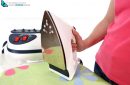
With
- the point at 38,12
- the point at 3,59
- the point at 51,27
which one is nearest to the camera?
the point at 51,27

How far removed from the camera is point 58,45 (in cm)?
61

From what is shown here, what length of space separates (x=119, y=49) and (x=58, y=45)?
16 cm

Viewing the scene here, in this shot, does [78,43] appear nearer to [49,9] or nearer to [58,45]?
[58,45]

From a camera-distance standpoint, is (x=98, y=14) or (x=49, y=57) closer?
(x=49, y=57)

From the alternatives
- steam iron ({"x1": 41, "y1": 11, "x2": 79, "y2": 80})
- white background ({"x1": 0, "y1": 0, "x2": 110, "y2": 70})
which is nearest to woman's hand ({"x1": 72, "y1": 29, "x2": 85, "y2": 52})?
steam iron ({"x1": 41, "y1": 11, "x2": 79, "y2": 80})

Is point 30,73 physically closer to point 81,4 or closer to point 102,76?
point 102,76

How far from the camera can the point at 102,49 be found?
0.68 meters

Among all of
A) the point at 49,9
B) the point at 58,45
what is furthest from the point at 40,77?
the point at 49,9

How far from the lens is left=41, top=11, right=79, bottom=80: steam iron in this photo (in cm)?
60

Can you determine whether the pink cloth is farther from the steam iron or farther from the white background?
the white background

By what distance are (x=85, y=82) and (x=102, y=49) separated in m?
0.11

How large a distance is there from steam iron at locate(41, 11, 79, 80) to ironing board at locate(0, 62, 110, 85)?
2cm

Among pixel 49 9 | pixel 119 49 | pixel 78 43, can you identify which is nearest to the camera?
pixel 119 49

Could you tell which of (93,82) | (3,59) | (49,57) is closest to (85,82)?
(93,82)
